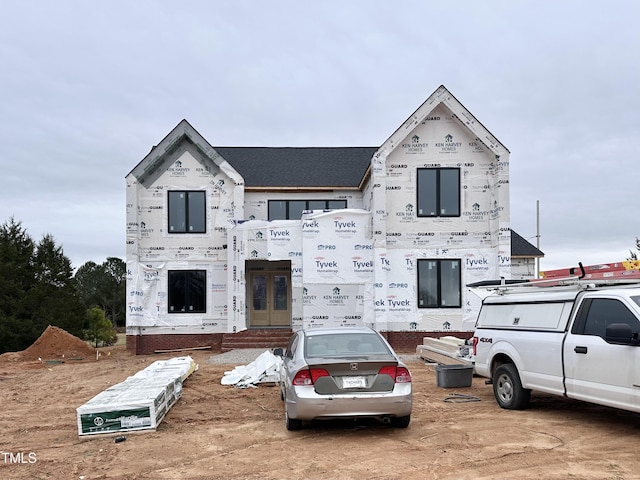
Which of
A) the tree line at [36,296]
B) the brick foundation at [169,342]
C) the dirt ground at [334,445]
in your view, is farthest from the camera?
the tree line at [36,296]

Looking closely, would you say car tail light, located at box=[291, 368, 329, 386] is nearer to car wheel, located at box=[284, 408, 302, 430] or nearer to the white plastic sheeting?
car wheel, located at box=[284, 408, 302, 430]

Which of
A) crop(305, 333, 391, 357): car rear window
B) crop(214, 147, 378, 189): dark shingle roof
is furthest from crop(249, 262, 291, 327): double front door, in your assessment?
crop(305, 333, 391, 357): car rear window

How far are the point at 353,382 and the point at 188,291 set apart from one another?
14.2m

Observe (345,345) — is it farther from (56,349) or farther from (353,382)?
(56,349)

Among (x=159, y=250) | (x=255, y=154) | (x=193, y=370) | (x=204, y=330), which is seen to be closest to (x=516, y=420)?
(x=193, y=370)

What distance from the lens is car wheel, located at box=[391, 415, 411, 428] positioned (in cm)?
742

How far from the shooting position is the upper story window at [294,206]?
2164cm

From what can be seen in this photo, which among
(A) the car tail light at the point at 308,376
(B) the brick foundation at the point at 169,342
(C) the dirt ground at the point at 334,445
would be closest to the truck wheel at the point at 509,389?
(C) the dirt ground at the point at 334,445

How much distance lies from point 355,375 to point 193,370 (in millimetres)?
8097

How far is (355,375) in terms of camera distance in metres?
7.00

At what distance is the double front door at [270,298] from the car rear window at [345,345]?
13.4 meters

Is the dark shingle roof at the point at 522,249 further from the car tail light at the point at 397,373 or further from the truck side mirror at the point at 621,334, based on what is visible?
the car tail light at the point at 397,373

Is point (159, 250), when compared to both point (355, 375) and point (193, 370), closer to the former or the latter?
point (193, 370)

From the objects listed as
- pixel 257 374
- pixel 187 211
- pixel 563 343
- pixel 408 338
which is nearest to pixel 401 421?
pixel 563 343
